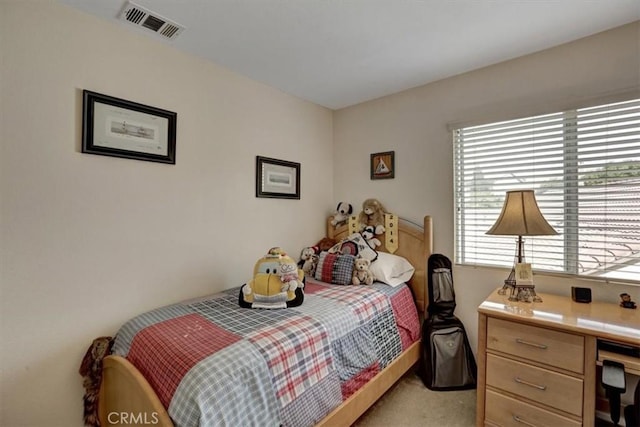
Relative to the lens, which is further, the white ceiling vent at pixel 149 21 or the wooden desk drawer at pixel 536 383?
the white ceiling vent at pixel 149 21

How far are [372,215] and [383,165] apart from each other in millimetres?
484

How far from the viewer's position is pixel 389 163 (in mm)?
2748

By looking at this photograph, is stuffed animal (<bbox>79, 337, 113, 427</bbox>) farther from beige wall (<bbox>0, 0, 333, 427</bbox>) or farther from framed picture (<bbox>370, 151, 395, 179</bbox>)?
framed picture (<bbox>370, 151, 395, 179</bbox>)

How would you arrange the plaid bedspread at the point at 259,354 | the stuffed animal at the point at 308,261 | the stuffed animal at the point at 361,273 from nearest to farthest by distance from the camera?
the plaid bedspread at the point at 259,354
the stuffed animal at the point at 361,273
the stuffed animal at the point at 308,261

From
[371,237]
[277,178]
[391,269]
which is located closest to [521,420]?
[391,269]

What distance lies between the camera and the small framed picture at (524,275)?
181 centimetres

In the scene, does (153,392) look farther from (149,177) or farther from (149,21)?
(149,21)

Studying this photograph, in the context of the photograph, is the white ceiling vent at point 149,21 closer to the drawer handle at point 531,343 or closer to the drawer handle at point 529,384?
the drawer handle at point 531,343

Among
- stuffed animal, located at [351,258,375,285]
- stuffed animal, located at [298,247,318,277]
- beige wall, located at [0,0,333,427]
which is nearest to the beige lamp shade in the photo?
stuffed animal, located at [351,258,375,285]

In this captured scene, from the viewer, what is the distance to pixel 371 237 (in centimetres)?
273

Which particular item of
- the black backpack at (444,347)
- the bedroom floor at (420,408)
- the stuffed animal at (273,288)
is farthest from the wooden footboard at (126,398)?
the black backpack at (444,347)

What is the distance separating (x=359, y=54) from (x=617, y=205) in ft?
6.09

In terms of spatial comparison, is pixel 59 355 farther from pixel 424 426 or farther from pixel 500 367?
pixel 500 367

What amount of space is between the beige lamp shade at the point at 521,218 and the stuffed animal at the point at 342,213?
1410 mm
